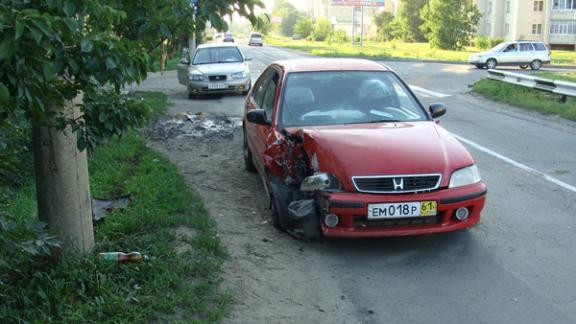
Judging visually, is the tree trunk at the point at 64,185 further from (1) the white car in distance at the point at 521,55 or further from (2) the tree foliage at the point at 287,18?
(2) the tree foliage at the point at 287,18

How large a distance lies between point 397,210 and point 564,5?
70229 millimetres

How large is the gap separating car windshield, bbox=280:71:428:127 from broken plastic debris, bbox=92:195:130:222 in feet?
6.09

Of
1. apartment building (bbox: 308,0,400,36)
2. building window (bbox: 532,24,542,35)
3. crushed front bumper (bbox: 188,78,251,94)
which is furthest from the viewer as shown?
apartment building (bbox: 308,0,400,36)

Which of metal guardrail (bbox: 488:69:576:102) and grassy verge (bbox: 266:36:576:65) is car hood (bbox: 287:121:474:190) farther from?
grassy verge (bbox: 266:36:576:65)

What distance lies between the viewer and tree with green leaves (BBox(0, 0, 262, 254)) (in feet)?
8.21

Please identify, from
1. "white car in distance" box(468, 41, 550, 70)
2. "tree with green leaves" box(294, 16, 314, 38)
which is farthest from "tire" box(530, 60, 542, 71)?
"tree with green leaves" box(294, 16, 314, 38)

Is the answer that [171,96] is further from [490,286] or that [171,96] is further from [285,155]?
[490,286]

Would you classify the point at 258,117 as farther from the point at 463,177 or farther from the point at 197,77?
the point at 197,77

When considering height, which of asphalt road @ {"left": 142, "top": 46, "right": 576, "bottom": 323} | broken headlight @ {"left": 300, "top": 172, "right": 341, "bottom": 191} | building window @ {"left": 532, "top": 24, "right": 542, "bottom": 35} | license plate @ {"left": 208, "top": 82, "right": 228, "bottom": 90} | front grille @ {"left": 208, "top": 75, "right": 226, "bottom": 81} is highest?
building window @ {"left": 532, "top": 24, "right": 542, "bottom": 35}

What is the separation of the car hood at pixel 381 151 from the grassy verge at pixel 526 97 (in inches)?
368

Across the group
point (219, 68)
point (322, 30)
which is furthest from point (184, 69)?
point (322, 30)

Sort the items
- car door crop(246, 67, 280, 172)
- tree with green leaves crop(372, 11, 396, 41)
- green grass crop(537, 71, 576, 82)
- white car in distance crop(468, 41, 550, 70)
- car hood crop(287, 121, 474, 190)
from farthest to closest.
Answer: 1. tree with green leaves crop(372, 11, 396, 41)
2. white car in distance crop(468, 41, 550, 70)
3. green grass crop(537, 71, 576, 82)
4. car door crop(246, 67, 280, 172)
5. car hood crop(287, 121, 474, 190)

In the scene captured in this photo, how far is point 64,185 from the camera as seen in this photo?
13.9 ft

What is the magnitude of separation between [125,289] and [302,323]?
1.19 m
